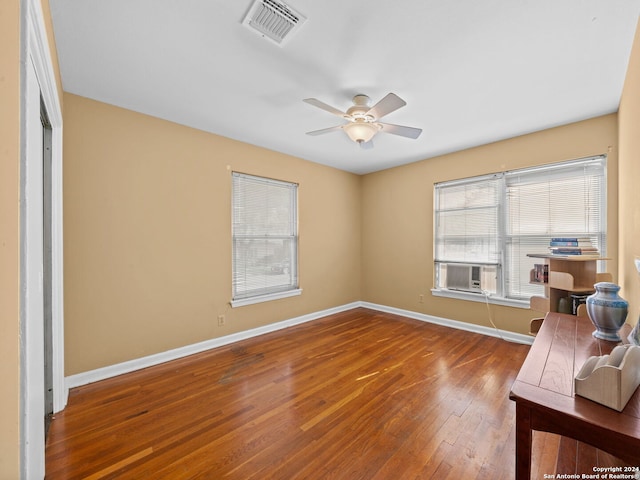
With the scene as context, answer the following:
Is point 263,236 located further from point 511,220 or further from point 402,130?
point 511,220

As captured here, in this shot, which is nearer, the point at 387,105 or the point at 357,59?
the point at 357,59

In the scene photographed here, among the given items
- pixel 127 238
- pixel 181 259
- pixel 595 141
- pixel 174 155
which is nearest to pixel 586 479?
pixel 595 141

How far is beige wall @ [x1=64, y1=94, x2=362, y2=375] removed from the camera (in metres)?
2.52

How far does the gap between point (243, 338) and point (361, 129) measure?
2922 mm

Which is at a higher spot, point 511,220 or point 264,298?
point 511,220

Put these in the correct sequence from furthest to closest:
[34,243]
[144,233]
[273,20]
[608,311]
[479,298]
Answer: [479,298]
[144,233]
[273,20]
[608,311]
[34,243]

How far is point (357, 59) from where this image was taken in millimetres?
2025

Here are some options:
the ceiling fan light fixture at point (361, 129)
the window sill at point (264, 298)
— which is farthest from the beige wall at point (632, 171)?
the window sill at point (264, 298)

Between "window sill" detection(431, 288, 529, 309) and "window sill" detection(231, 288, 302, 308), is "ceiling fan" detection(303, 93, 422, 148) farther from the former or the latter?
"window sill" detection(431, 288, 529, 309)

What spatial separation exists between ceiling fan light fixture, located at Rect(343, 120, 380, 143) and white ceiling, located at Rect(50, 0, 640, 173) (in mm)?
246

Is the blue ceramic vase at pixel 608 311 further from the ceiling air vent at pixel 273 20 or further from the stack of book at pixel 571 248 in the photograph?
the ceiling air vent at pixel 273 20

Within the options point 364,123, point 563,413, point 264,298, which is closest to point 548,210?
point 364,123

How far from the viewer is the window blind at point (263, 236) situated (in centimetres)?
368
